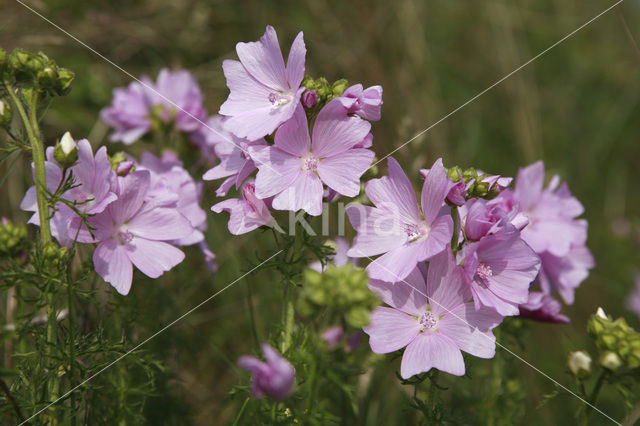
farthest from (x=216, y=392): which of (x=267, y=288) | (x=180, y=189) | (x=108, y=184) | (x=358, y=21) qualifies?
(x=358, y=21)

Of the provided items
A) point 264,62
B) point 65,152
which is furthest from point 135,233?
point 264,62

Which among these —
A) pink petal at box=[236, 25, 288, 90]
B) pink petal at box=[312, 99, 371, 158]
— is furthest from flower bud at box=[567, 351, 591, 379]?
pink petal at box=[236, 25, 288, 90]

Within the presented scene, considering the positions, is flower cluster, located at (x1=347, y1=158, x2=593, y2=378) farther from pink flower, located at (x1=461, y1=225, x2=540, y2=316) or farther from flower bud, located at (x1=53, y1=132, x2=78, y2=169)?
flower bud, located at (x1=53, y1=132, x2=78, y2=169)

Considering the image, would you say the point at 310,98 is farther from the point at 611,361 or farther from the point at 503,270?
the point at 611,361

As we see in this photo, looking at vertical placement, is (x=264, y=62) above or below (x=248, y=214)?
above

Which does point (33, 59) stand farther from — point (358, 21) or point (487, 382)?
point (358, 21)

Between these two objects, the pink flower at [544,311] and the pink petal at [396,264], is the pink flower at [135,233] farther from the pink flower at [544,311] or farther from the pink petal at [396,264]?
the pink flower at [544,311]

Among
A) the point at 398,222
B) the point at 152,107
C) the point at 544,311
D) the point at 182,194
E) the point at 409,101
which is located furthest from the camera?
the point at 409,101
